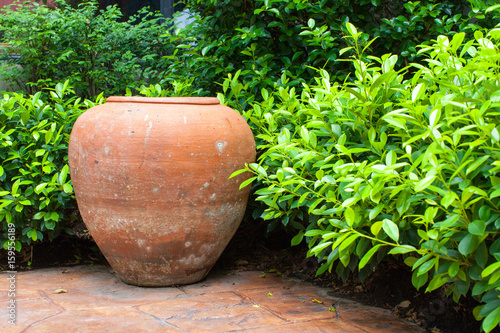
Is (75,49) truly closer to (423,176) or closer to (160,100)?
(160,100)

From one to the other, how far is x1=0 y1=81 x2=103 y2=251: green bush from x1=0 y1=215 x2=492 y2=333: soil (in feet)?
0.78

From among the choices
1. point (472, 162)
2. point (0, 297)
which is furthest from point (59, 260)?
point (472, 162)

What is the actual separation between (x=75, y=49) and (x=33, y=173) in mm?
1820

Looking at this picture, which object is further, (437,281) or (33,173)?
(33,173)

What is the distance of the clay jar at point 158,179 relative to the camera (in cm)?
244

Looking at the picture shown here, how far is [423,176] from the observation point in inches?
72.2

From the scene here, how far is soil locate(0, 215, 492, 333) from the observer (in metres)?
2.22

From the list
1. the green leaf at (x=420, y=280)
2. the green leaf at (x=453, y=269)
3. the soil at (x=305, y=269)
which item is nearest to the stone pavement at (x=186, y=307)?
the soil at (x=305, y=269)

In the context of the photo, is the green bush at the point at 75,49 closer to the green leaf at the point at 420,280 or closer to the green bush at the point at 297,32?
the green bush at the point at 297,32

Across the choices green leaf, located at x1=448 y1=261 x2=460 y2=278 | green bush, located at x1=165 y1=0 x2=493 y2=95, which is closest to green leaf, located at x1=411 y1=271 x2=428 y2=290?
green leaf, located at x1=448 y1=261 x2=460 y2=278

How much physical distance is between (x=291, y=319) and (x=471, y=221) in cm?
99

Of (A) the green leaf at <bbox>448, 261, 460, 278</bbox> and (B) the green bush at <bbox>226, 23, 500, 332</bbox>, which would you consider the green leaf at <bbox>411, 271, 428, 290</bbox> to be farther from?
(A) the green leaf at <bbox>448, 261, 460, 278</bbox>

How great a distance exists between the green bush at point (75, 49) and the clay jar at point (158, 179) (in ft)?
5.44

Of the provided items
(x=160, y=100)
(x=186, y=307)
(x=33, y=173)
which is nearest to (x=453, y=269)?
(x=186, y=307)
